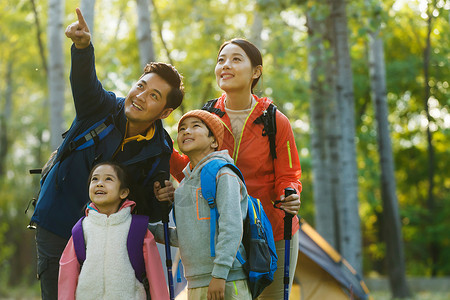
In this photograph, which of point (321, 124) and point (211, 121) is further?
point (321, 124)

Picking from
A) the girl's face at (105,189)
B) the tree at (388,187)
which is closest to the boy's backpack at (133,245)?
the girl's face at (105,189)

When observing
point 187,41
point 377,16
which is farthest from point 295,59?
point 377,16

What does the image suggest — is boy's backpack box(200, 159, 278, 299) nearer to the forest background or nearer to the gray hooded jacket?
the gray hooded jacket

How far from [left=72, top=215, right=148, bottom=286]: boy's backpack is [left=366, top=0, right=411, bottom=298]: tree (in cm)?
1001

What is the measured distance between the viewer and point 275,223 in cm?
356

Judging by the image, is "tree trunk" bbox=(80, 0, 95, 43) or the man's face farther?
"tree trunk" bbox=(80, 0, 95, 43)

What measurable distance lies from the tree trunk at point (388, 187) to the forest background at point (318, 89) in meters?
0.03

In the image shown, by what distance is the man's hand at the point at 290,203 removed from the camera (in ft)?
10.8

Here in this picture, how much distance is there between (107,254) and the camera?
312cm

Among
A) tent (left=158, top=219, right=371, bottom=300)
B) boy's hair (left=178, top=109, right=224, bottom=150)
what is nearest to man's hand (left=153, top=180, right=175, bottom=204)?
boy's hair (left=178, top=109, right=224, bottom=150)

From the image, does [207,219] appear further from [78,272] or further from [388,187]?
[388,187]

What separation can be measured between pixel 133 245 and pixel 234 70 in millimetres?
1179

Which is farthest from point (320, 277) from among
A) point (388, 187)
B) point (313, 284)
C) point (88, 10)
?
point (388, 187)

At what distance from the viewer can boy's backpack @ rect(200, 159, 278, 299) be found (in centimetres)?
303
